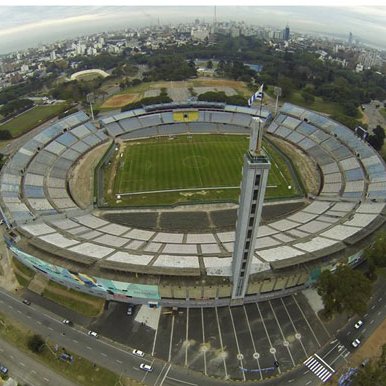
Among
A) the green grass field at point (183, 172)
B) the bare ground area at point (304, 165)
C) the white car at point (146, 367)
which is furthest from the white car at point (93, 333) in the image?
the bare ground area at point (304, 165)

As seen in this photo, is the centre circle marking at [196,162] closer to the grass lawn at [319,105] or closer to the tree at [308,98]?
the grass lawn at [319,105]

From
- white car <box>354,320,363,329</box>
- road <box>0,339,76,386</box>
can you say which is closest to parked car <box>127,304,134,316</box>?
road <box>0,339,76,386</box>

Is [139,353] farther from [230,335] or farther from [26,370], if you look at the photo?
[26,370]

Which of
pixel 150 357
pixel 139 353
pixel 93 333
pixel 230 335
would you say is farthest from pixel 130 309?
pixel 230 335

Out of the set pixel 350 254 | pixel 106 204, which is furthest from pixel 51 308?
pixel 350 254

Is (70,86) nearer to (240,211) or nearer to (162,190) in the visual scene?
(162,190)

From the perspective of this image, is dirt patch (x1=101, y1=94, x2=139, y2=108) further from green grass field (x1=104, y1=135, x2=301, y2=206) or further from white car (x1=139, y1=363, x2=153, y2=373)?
white car (x1=139, y1=363, x2=153, y2=373)
